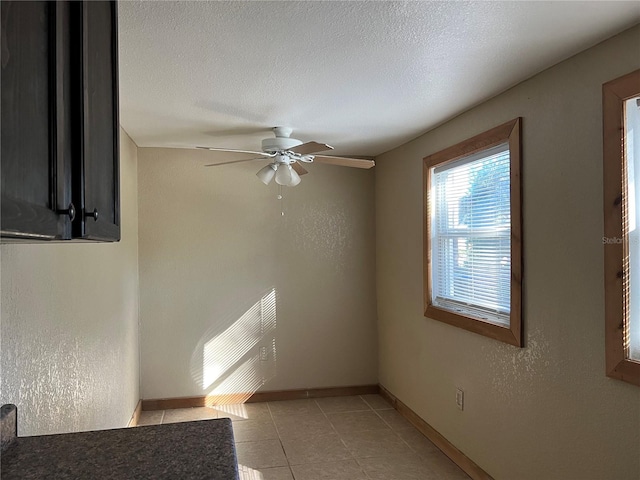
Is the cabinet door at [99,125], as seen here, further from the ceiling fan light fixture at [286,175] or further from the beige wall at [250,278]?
the beige wall at [250,278]

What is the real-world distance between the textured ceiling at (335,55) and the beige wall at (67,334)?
92 cm

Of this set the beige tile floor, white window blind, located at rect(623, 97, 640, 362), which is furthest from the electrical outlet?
white window blind, located at rect(623, 97, 640, 362)

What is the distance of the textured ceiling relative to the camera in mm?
1822

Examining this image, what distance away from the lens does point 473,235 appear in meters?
3.22

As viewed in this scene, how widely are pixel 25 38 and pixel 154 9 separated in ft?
3.78

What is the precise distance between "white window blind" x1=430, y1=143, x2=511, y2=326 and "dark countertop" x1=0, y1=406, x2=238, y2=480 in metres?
1.96

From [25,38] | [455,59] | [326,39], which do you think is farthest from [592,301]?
[25,38]

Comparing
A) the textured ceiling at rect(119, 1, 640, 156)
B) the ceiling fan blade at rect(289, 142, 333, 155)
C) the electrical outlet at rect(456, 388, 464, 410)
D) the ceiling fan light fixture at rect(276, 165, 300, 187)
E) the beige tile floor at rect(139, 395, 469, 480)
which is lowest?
the beige tile floor at rect(139, 395, 469, 480)

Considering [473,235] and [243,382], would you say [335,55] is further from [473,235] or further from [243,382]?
[243,382]

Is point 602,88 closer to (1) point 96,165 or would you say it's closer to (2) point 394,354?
(1) point 96,165

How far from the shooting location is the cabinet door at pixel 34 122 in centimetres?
71

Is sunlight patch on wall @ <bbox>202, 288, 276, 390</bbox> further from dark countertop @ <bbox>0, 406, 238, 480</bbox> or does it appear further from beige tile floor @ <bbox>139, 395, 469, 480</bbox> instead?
dark countertop @ <bbox>0, 406, 238, 480</bbox>

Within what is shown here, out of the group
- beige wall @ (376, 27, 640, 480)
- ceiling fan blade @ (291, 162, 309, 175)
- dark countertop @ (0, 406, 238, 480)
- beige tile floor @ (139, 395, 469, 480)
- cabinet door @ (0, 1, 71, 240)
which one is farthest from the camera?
ceiling fan blade @ (291, 162, 309, 175)

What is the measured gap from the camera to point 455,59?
229 cm
